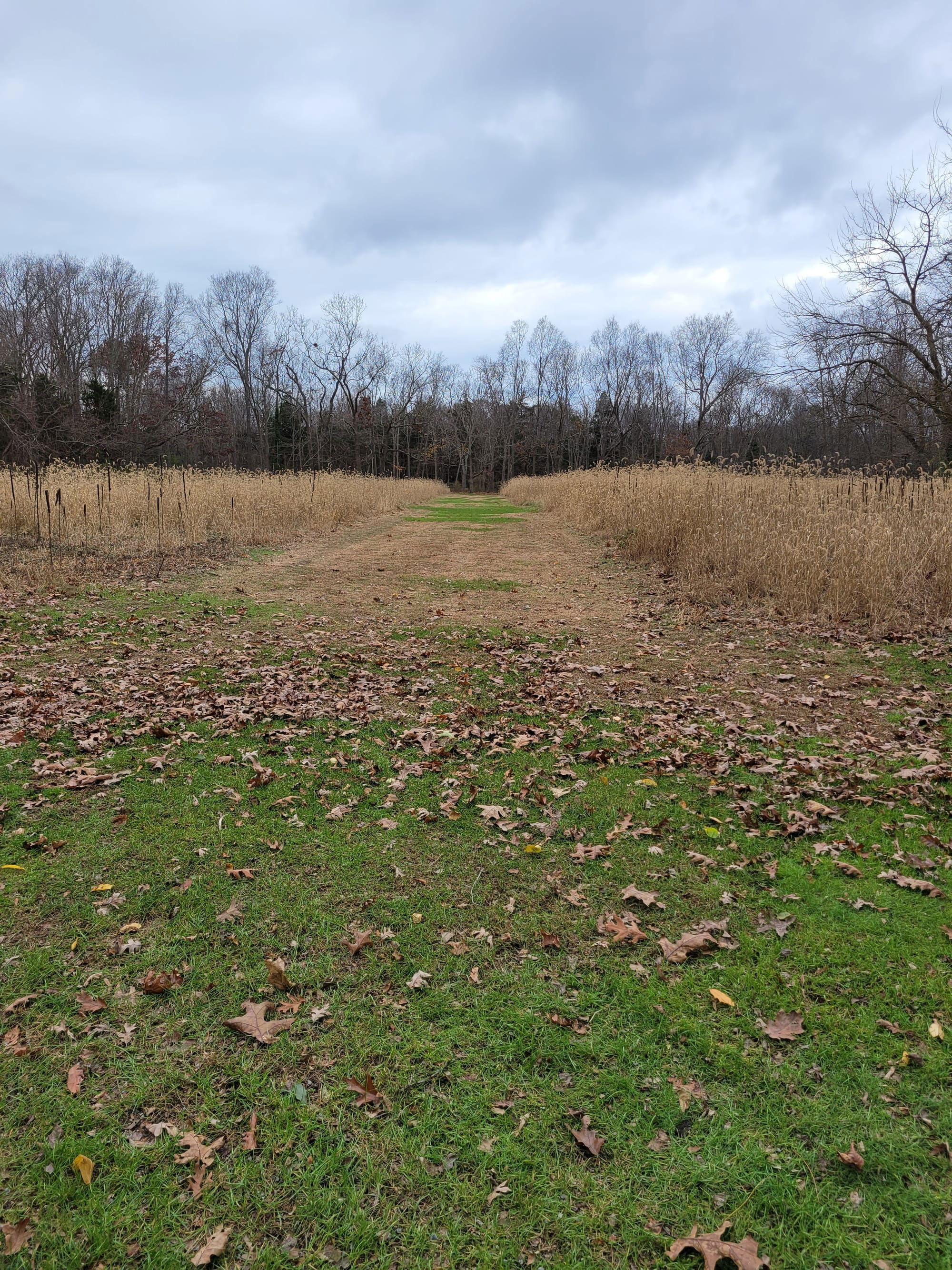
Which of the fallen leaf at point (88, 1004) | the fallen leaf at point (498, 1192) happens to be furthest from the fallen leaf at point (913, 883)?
the fallen leaf at point (88, 1004)

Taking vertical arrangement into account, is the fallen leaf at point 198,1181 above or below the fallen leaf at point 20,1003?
below

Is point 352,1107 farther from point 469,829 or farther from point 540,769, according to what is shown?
point 540,769

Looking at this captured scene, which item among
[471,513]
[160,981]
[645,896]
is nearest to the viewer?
[160,981]

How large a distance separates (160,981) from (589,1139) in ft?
5.94

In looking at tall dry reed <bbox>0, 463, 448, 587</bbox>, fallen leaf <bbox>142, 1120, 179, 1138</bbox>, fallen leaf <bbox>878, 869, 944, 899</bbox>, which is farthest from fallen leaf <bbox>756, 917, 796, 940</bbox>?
tall dry reed <bbox>0, 463, 448, 587</bbox>

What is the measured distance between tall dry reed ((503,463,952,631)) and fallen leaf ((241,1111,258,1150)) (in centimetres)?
772

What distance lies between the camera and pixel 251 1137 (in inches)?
80.9

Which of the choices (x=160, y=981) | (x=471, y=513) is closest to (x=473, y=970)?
(x=160, y=981)

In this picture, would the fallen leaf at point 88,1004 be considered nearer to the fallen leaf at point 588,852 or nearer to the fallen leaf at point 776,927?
the fallen leaf at point 588,852

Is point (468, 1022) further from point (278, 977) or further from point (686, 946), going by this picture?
point (686, 946)

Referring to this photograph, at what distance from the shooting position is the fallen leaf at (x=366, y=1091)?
86.4 inches

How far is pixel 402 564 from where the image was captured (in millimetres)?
12898

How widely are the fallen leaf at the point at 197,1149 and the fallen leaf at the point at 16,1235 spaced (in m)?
0.38

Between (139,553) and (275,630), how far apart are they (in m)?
5.74
